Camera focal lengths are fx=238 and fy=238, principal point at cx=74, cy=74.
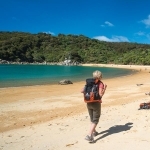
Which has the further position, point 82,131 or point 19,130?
point 19,130

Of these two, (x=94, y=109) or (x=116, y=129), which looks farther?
(x=116, y=129)

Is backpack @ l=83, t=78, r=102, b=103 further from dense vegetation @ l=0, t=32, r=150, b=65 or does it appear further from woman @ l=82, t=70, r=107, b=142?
dense vegetation @ l=0, t=32, r=150, b=65

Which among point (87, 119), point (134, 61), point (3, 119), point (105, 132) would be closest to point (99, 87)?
point (105, 132)

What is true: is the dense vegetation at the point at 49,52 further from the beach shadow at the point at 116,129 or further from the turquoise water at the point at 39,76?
the beach shadow at the point at 116,129

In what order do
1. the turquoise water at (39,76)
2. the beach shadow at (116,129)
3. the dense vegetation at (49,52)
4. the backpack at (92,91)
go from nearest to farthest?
the backpack at (92,91) → the beach shadow at (116,129) → the turquoise water at (39,76) → the dense vegetation at (49,52)

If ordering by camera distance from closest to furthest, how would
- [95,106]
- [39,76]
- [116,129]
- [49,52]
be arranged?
[95,106] → [116,129] → [39,76] → [49,52]

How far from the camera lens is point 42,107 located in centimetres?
1257

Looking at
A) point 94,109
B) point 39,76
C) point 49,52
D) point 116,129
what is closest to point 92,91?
point 94,109

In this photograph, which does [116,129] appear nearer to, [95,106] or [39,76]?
[95,106]

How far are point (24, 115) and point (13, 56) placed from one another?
154 metres

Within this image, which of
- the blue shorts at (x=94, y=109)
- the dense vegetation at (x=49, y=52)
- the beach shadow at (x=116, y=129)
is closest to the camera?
the blue shorts at (x=94, y=109)

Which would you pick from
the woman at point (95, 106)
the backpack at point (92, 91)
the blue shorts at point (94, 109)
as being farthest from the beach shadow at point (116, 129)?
the backpack at point (92, 91)

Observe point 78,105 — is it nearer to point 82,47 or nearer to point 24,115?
point 24,115

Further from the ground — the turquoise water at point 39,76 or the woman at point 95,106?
the woman at point 95,106
